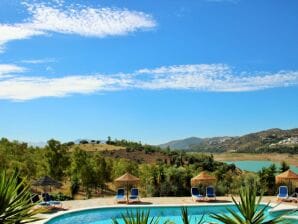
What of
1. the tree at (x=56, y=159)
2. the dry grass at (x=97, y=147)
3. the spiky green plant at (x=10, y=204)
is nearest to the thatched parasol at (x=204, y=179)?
the tree at (x=56, y=159)

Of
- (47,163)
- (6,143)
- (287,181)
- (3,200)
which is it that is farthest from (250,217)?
(6,143)

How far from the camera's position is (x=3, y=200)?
5.87 meters

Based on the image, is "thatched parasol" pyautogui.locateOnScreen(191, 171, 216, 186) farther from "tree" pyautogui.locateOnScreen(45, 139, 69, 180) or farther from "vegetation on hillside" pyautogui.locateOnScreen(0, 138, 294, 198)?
"tree" pyautogui.locateOnScreen(45, 139, 69, 180)

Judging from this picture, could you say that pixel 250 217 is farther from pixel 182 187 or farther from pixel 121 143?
pixel 121 143

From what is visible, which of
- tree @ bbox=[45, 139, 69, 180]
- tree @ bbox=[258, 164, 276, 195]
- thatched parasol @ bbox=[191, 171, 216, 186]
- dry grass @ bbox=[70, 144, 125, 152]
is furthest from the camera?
dry grass @ bbox=[70, 144, 125, 152]

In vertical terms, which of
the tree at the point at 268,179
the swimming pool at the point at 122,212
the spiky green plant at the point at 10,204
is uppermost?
the spiky green plant at the point at 10,204

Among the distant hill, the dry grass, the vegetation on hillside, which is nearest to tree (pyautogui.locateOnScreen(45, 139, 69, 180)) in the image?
the vegetation on hillside

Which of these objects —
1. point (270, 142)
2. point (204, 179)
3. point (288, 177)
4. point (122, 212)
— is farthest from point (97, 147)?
point (270, 142)

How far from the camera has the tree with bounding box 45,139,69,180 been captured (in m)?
33.8

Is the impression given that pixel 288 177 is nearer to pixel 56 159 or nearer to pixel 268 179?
pixel 268 179

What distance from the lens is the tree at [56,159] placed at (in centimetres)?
3381

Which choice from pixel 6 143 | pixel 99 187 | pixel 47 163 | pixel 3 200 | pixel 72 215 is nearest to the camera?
pixel 3 200

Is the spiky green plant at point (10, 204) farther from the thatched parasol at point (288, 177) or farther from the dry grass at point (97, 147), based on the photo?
the dry grass at point (97, 147)

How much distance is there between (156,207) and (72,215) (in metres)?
3.96
